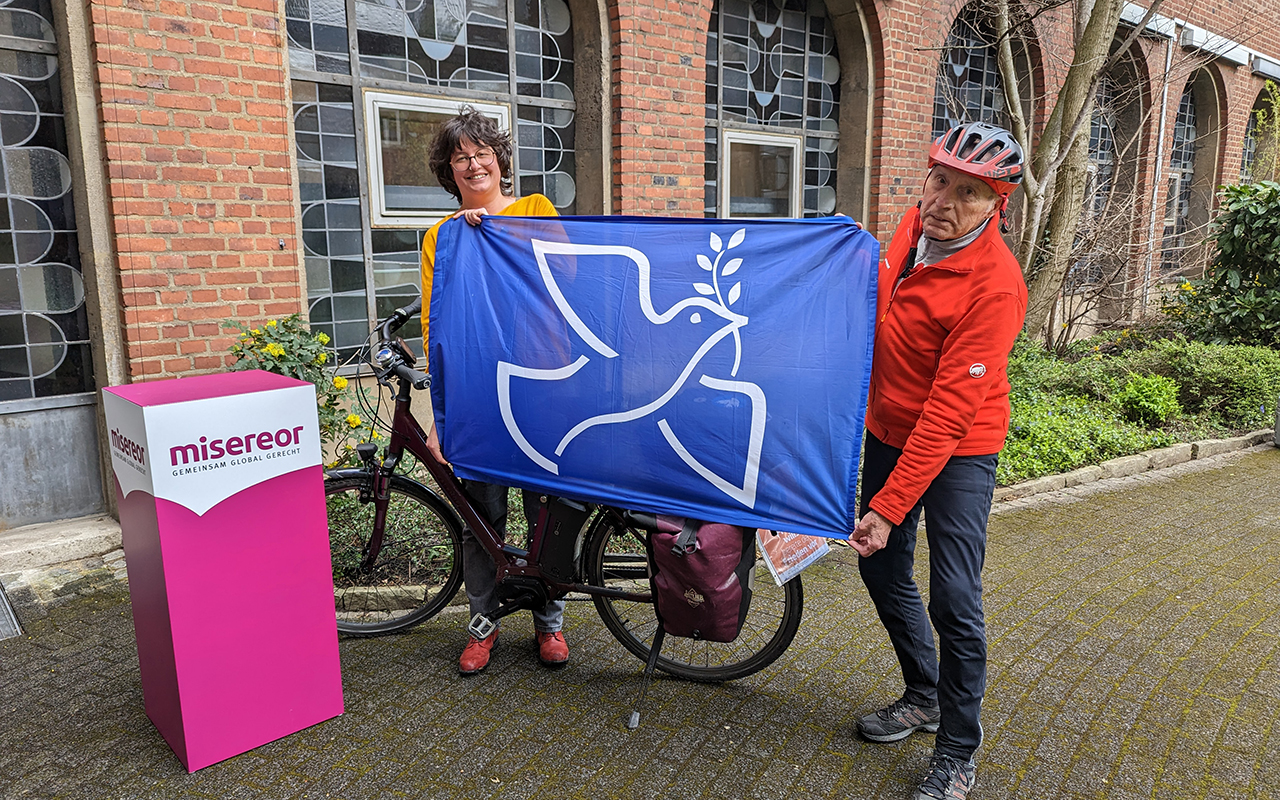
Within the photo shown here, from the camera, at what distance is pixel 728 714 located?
3.18m

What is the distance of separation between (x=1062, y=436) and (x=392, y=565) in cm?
518

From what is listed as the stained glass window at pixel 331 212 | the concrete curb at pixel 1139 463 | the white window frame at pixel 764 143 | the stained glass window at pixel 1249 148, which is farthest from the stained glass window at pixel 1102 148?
the stained glass window at pixel 331 212

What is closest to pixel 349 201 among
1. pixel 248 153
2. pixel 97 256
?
pixel 248 153

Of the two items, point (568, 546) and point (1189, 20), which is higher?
point (1189, 20)

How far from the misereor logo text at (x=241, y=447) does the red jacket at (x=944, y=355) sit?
192 centimetres

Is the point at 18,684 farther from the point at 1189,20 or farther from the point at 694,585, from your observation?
the point at 1189,20

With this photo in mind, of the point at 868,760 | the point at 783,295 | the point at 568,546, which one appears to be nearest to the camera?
the point at 783,295

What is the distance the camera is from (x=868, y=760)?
2910 millimetres

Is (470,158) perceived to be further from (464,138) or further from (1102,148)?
(1102,148)

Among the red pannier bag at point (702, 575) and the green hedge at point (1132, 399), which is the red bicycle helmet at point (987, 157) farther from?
the green hedge at point (1132, 399)

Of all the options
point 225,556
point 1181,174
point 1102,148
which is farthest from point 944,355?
point 1181,174

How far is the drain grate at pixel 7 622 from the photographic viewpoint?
12.4 feet

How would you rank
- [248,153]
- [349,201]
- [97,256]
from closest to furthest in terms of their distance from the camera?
[97,256], [248,153], [349,201]

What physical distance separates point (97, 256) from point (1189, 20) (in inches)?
545
